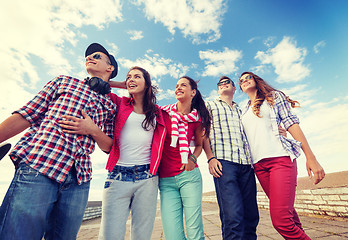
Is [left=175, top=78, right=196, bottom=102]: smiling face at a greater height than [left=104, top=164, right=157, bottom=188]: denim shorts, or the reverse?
[left=175, top=78, right=196, bottom=102]: smiling face

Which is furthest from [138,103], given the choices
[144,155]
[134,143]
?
[144,155]

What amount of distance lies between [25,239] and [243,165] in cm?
213

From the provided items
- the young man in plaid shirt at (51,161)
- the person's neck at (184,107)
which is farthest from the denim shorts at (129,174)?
the person's neck at (184,107)

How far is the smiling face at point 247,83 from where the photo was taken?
106 inches

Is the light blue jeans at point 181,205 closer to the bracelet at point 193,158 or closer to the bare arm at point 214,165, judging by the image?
the bracelet at point 193,158

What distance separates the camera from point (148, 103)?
2297 millimetres

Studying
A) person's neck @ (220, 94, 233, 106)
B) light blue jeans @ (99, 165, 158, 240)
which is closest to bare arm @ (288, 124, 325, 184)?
person's neck @ (220, 94, 233, 106)

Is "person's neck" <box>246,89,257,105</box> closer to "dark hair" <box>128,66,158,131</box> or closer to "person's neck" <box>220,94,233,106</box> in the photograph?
"person's neck" <box>220,94,233,106</box>

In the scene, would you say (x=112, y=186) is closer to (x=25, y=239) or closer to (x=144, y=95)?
(x=25, y=239)

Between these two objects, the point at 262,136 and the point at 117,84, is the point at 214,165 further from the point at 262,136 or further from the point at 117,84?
the point at 117,84

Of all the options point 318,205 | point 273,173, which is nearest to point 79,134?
point 273,173

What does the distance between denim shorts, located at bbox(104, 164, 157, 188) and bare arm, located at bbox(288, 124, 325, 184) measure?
5.58 ft

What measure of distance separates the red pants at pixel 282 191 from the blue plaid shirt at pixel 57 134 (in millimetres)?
1887

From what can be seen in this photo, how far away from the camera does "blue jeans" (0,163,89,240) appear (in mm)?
1134
